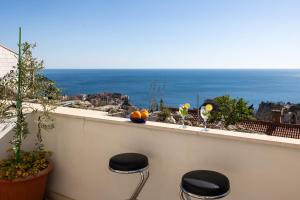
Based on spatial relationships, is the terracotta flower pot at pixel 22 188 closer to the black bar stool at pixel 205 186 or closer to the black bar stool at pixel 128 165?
the black bar stool at pixel 128 165

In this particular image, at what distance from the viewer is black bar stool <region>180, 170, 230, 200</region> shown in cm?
148

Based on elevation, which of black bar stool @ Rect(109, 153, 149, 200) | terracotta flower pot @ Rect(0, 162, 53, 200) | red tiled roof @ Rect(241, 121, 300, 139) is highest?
black bar stool @ Rect(109, 153, 149, 200)

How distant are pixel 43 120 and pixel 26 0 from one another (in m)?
11.1

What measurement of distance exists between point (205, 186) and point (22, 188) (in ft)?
4.84

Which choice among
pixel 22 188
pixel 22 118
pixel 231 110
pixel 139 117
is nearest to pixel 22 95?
pixel 22 118

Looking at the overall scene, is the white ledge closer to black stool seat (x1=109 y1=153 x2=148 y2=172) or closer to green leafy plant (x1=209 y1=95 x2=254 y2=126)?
black stool seat (x1=109 y1=153 x2=148 y2=172)

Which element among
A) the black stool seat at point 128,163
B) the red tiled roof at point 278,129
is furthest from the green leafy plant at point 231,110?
the black stool seat at point 128,163

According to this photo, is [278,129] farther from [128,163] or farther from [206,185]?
[206,185]

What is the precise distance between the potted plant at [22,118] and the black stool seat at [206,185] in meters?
1.31

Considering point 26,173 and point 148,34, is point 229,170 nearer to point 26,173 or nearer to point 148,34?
point 26,173

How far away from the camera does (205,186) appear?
1.50 meters

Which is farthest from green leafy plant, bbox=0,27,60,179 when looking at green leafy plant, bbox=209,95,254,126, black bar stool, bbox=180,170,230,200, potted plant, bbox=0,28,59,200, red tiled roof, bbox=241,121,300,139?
green leafy plant, bbox=209,95,254,126

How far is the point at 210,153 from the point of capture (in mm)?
1957

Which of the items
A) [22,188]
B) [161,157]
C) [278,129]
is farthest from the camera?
[278,129]
